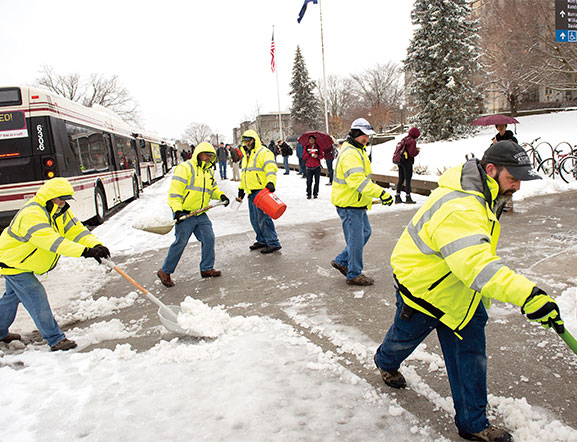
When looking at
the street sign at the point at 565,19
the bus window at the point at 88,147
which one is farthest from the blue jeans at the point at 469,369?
the street sign at the point at 565,19

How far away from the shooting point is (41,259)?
13.0 feet

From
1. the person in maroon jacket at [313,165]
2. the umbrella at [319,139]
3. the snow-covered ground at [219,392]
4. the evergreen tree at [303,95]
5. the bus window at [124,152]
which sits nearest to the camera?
the snow-covered ground at [219,392]

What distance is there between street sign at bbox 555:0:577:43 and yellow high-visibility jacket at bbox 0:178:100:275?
10.4 meters

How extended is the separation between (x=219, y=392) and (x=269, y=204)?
3788 millimetres

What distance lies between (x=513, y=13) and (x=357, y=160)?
23070 mm

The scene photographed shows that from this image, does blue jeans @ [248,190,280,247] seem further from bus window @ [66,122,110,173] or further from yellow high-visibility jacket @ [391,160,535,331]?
bus window @ [66,122,110,173]

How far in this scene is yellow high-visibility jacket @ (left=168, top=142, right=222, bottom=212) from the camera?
18.3ft

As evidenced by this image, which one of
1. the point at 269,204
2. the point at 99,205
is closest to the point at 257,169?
the point at 269,204

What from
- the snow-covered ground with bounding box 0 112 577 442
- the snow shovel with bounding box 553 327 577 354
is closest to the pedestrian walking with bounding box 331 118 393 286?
the snow-covered ground with bounding box 0 112 577 442

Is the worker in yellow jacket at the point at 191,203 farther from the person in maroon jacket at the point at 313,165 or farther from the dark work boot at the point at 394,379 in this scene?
the person in maroon jacket at the point at 313,165

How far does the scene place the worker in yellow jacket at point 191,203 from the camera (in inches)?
220

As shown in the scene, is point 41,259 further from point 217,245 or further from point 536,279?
point 536,279

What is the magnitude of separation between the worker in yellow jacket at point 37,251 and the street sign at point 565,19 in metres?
10.3

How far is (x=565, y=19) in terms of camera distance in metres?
9.05
